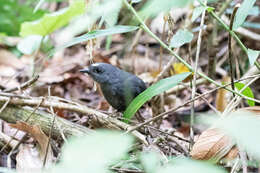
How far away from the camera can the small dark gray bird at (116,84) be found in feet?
12.4

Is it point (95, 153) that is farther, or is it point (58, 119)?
point (58, 119)

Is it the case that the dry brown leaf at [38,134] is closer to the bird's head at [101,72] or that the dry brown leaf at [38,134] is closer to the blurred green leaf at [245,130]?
the bird's head at [101,72]

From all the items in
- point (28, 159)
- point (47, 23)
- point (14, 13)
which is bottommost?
point (28, 159)

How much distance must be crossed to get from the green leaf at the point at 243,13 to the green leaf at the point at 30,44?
118 inches

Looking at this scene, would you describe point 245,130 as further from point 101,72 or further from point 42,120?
point 101,72

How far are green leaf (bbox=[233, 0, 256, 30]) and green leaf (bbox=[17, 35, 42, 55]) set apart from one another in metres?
2.99

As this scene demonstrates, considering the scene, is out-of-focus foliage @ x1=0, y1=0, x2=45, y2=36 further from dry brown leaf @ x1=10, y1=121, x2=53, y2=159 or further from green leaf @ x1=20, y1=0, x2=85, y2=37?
dry brown leaf @ x1=10, y1=121, x2=53, y2=159

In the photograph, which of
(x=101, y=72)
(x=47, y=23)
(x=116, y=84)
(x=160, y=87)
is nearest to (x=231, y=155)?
(x=160, y=87)

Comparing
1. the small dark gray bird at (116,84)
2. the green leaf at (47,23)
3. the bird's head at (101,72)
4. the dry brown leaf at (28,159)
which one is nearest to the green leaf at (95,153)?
the dry brown leaf at (28,159)

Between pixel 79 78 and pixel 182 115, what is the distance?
1644 millimetres

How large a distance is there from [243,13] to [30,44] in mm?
3108

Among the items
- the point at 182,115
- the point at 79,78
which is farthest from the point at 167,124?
the point at 79,78

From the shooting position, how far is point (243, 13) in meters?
2.07

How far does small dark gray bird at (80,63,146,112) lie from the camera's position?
3.78m
